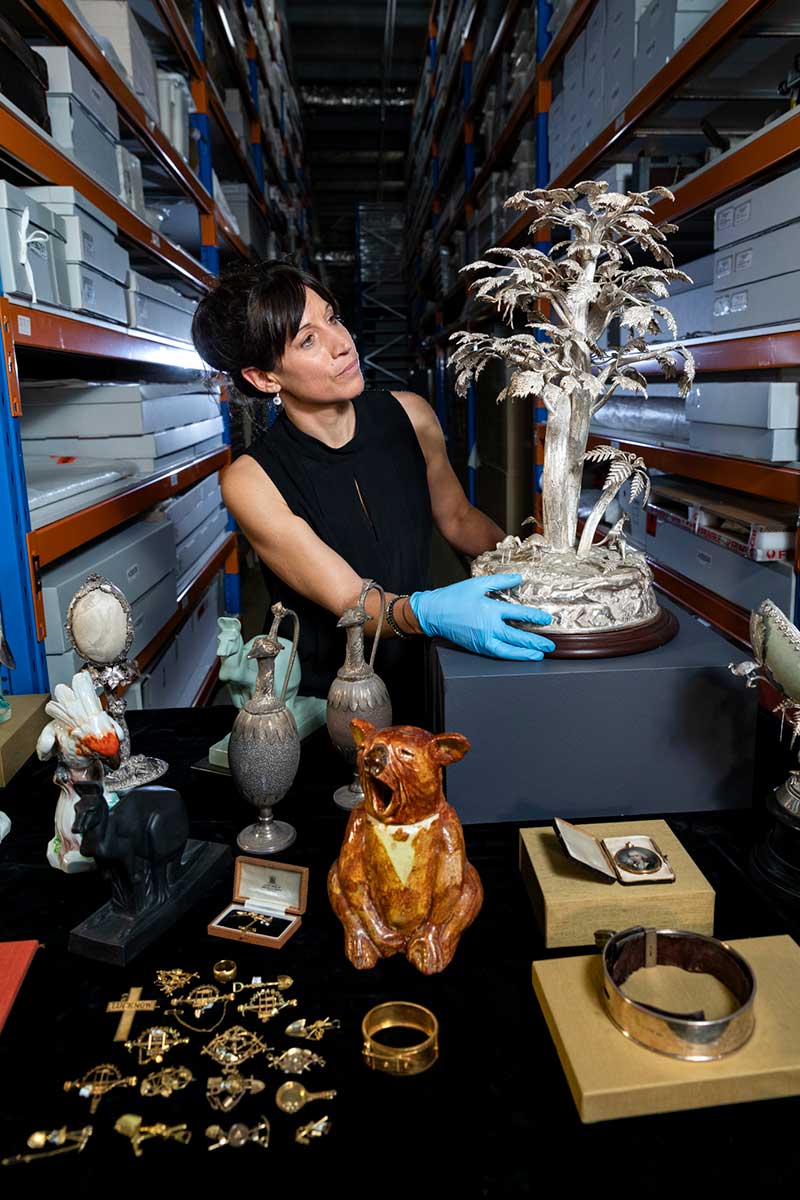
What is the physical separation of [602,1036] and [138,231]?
7.88ft

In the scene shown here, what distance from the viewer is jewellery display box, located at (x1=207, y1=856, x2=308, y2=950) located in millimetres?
914

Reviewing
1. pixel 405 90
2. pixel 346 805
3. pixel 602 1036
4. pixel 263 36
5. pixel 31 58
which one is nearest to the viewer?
pixel 602 1036

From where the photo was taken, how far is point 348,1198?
0.62m

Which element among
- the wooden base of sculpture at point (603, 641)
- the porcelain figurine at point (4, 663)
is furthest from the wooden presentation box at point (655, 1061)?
the porcelain figurine at point (4, 663)

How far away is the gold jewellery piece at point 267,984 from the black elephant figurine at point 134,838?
15 centimetres

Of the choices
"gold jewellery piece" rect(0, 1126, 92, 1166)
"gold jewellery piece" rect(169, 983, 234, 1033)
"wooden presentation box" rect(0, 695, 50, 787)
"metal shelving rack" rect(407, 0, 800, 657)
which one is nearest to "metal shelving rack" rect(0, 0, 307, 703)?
"wooden presentation box" rect(0, 695, 50, 787)

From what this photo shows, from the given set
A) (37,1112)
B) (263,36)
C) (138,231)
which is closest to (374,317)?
(263,36)

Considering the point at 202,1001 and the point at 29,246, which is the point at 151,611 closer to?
the point at 29,246

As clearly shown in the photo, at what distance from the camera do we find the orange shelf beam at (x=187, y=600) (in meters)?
2.41

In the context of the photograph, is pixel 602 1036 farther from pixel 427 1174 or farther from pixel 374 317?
pixel 374 317

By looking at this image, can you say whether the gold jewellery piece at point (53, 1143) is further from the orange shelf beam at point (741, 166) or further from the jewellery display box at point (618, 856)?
the orange shelf beam at point (741, 166)

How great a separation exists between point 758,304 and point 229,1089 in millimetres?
1689

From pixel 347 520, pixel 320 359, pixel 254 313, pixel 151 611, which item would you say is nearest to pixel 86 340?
pixel 254 313

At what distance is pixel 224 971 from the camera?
33.6 inches
